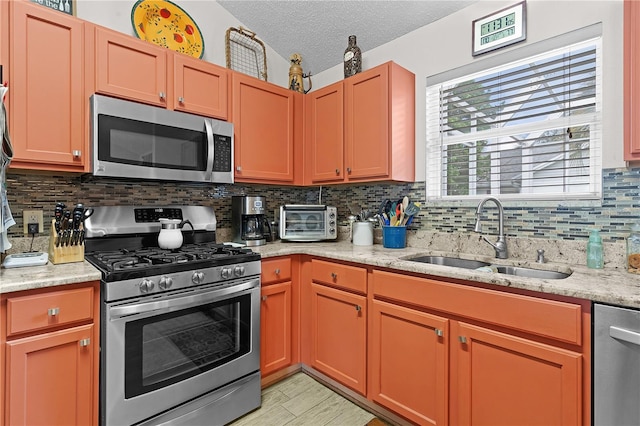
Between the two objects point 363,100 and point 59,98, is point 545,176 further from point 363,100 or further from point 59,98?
point 59,98

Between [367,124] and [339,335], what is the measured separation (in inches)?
55.6

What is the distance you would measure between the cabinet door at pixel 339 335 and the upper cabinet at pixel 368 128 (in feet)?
2.76

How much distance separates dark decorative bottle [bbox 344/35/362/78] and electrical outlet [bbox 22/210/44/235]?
7.01 feet

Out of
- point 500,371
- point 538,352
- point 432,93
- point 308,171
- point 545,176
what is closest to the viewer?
point 538,352

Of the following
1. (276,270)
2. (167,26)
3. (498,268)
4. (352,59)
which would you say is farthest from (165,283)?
(352,59)

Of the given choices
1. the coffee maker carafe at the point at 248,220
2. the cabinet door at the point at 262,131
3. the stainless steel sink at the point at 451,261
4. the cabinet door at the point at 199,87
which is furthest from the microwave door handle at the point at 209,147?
the stainless steel sink at the point at 451,261

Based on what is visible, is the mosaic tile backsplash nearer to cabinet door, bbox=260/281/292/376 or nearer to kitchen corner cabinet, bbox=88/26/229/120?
kitchen corner cabinet, bbox=88/26/229/120

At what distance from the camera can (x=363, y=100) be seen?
2.28m

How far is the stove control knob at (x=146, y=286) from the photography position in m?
1.46

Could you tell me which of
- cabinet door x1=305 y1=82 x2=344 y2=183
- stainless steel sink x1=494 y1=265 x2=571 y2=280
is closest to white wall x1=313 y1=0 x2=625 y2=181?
cabinet door x1=305 y1=82 x2=344 y2=183

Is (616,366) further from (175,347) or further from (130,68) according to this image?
(130,68)

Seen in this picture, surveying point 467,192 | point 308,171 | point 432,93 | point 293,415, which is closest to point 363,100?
point 432,93

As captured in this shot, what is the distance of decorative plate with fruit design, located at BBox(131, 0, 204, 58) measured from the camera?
2135mm

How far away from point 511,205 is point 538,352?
902mm
